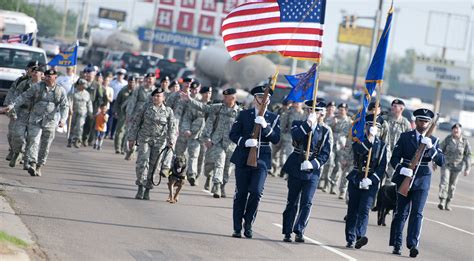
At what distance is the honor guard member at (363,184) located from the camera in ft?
47.1

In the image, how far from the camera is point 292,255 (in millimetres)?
13062

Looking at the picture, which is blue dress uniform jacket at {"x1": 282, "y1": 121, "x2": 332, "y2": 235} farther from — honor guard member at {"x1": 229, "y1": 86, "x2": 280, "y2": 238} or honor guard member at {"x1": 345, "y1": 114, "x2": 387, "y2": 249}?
honor guard member at {"x1": 345, "y1": 114, "x2": 387, "y2": 249}

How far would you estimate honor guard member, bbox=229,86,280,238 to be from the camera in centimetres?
1404

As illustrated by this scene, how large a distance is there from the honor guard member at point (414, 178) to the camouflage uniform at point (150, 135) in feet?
14.2

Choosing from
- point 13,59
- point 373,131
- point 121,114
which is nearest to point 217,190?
point 373,131

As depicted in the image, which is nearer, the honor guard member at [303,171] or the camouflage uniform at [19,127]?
the honor guard member at [303,171]

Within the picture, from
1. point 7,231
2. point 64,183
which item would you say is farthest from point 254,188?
point 64,183

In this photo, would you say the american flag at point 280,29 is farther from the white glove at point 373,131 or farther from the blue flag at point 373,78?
the white glove at point 373,131

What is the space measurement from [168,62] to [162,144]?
44.0 meters

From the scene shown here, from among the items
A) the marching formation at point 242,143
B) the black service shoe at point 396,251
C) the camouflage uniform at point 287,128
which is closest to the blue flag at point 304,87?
the marching formation at point 242,143

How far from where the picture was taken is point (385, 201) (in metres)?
17.8

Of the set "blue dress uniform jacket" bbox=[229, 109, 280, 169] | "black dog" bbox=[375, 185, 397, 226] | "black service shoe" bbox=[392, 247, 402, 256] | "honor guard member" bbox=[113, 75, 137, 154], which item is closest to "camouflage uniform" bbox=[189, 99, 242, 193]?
"black dog" bbox=[375, 185, 397, 226]

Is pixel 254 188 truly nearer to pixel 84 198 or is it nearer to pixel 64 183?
pixel 84 198

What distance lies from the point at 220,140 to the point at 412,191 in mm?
5646
